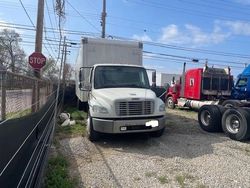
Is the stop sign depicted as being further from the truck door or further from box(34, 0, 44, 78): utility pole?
the truck door

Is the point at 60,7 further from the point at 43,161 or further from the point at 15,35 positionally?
the point at 15,35

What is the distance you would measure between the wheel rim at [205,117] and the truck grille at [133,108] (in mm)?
3727

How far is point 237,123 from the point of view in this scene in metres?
10.7

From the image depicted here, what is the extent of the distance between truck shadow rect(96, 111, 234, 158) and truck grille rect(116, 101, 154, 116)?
0.93m

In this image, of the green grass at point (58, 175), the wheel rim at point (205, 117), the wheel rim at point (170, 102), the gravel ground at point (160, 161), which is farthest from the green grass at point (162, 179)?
the wheel rim at point (170, 102)

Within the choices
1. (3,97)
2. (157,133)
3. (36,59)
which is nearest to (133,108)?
(157,133)

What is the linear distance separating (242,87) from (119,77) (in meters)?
8.70

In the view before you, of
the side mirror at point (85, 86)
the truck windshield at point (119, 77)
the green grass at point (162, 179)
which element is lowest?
the green grass at point (162, 179)

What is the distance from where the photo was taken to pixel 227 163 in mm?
7387

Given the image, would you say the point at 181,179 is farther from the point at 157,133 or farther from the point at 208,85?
the point at 208,85

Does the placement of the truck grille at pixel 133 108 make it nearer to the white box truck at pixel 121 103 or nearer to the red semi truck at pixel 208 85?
the white box truck at pixel 121 103

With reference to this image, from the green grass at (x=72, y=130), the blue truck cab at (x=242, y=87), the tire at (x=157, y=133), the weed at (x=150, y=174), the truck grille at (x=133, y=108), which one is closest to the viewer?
the weed at (x=150, y=174)

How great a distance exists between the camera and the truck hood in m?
9.07

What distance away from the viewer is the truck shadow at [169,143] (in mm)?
8331
